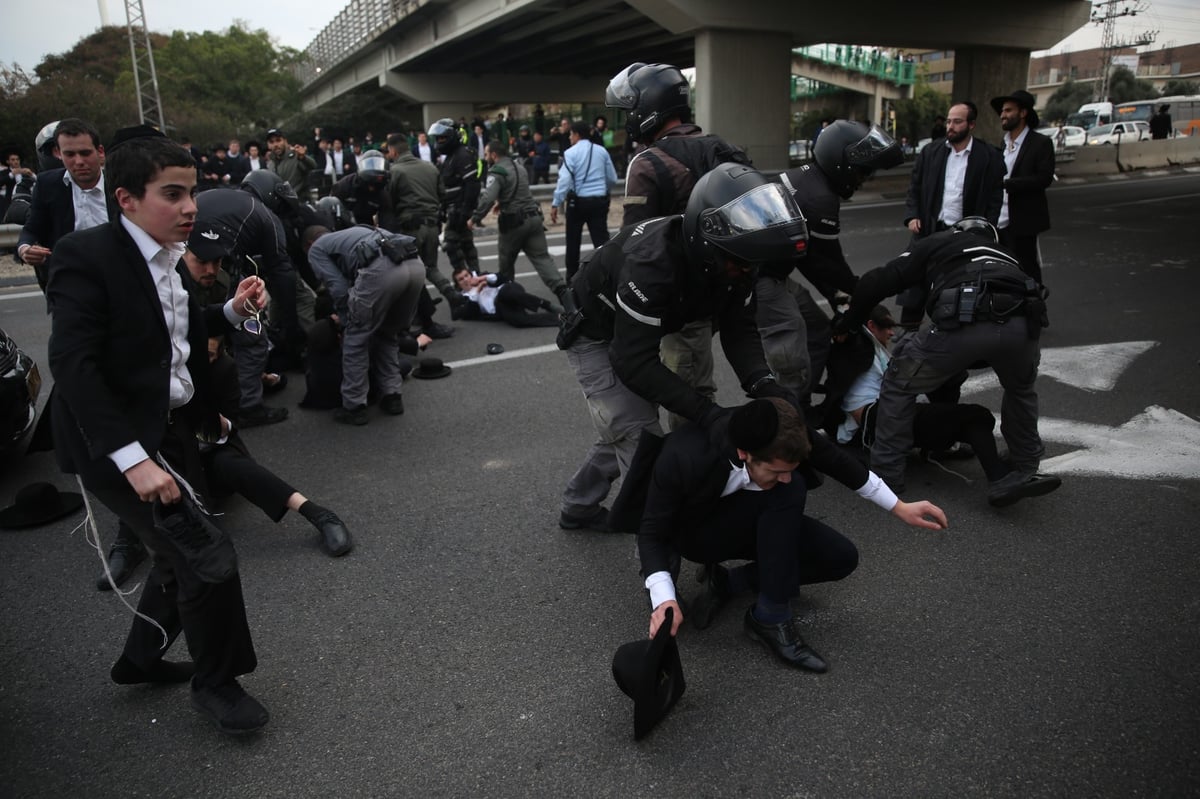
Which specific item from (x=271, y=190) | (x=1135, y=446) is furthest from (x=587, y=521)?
(x=271, y=190)

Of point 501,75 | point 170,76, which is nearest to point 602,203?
point 501,75

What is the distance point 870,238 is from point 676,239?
34.5ft

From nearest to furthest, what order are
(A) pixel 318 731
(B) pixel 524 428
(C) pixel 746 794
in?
(C) pixel 746 794
(A) pixel 318 731
(B) pixel 524 428

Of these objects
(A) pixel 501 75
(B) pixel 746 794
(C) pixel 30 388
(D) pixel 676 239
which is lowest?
(B) pixel 746 794

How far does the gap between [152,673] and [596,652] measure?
153cm

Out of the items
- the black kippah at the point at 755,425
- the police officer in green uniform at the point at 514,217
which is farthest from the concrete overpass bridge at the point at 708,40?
the black kippah at the point at 755,425

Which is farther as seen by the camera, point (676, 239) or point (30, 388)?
point (30, 388)

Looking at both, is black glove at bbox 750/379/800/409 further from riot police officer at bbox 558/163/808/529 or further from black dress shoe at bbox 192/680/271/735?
black dress shoe at bbox 192/680/271/735

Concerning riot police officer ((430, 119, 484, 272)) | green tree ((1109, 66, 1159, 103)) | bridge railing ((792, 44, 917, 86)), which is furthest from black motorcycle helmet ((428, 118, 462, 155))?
green tree ((1109, 66, 1159, 103))

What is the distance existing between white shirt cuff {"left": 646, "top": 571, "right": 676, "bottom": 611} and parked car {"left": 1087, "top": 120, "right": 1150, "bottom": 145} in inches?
1728

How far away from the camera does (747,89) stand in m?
19.8

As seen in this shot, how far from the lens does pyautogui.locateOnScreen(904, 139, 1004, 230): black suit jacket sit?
6051 millimetres

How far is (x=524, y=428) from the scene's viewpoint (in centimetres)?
521

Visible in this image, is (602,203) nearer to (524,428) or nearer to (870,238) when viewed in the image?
(524,428)
